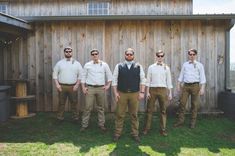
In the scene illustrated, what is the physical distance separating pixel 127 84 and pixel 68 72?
6.17 feet

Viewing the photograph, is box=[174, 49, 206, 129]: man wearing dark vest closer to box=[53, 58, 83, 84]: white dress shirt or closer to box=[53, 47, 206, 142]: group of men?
box=[53, 47, 206, 142]: group of men

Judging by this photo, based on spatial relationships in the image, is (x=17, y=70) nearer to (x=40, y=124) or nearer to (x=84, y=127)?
(x=40, y=124)

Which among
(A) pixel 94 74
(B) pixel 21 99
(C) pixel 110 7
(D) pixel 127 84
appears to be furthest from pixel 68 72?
(C) pixel 110 7

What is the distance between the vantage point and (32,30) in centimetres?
802

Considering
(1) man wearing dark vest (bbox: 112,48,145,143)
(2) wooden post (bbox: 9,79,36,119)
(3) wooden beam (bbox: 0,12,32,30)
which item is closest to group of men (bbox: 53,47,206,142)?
(1) man wearing dark vest (bbox: 112,48,145,143)

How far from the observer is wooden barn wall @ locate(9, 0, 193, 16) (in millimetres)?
12344

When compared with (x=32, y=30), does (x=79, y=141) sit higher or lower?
lower

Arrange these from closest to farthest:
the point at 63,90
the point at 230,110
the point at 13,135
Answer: the point at 13,135, the point at 63,90, the point at 230,110

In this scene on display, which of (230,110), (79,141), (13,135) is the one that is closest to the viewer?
(79,141)

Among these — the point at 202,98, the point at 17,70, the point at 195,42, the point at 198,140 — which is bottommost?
the point at 198,140

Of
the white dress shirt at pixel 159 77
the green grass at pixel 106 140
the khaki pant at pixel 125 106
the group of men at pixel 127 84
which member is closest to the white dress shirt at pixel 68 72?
the group of men at pixel 127 84

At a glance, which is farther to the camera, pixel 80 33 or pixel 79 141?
pixel 80 33

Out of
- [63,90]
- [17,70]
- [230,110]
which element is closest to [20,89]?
[17,70]

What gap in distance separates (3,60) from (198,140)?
19.7ft
